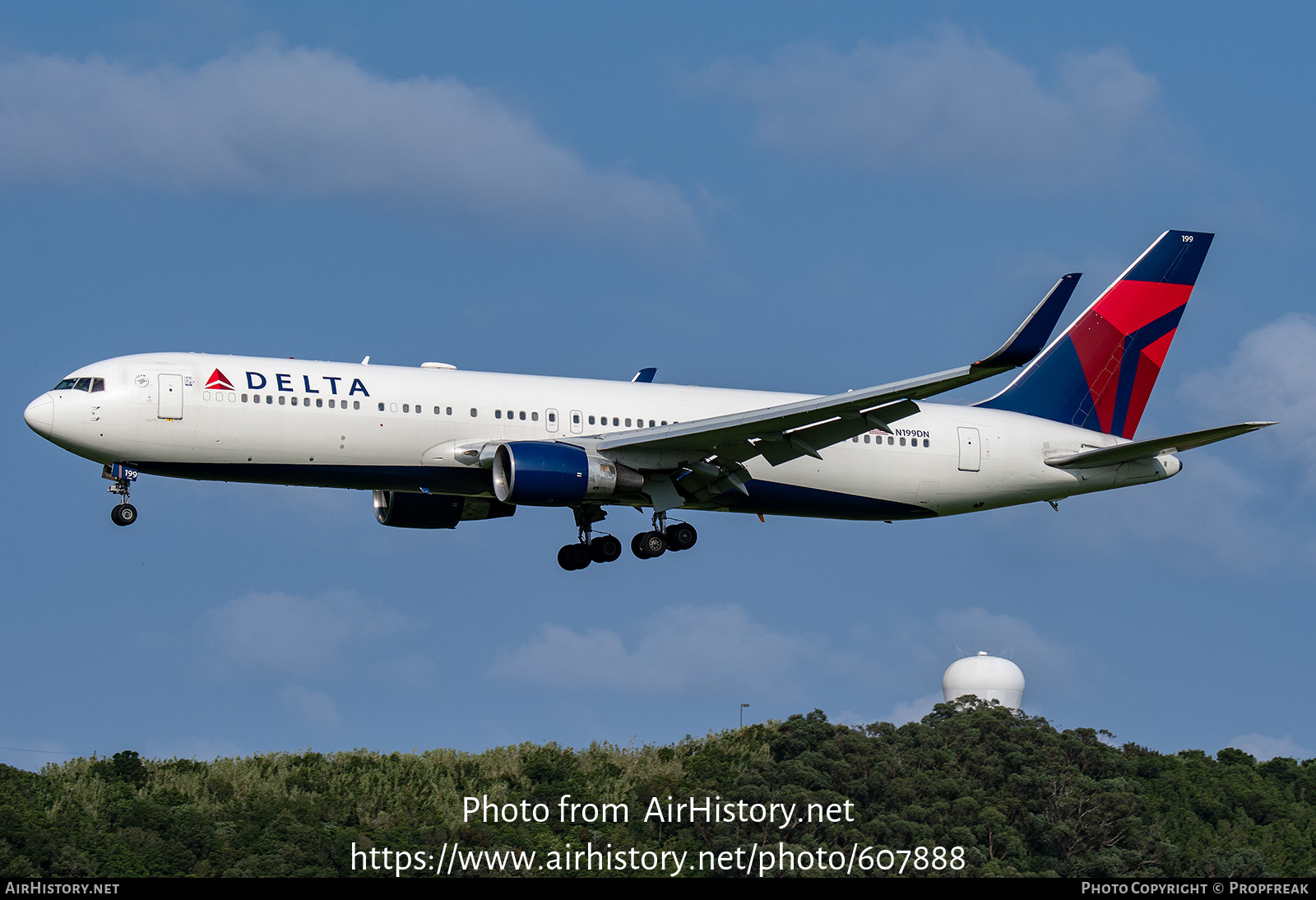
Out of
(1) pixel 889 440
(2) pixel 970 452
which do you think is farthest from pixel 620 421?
(2) pixel 970 452

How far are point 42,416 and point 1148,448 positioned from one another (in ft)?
99.0

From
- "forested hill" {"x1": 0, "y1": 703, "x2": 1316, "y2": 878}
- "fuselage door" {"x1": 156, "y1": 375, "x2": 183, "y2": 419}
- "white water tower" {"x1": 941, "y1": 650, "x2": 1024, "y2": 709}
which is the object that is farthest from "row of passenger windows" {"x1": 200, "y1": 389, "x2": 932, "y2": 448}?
"white water tower" {"x1": 941, "y1": 650, "x2": 1024, "y2": 709}

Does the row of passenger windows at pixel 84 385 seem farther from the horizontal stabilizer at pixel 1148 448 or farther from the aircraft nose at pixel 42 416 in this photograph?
the horizontal stabilizer at pixel 1148 448

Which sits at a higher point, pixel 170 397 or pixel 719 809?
pixel 170 397

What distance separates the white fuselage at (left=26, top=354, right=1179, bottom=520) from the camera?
41.4 meters

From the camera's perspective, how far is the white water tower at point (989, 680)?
4013 inches

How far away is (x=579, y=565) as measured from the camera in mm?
49250

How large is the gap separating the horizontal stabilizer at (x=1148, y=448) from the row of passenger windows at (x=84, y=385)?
27.4 meters

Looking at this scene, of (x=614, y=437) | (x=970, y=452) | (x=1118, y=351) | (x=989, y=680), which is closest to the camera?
(x=614, y=437)

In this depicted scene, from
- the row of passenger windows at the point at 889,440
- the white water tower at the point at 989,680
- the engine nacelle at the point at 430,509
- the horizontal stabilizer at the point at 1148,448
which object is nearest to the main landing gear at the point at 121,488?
the engine nacelle at the point at 430,509

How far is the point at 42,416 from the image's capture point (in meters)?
41.2

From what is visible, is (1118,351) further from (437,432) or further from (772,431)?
(437,432)

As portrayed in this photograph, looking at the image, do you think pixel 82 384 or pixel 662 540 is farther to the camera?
pixel 662 540
